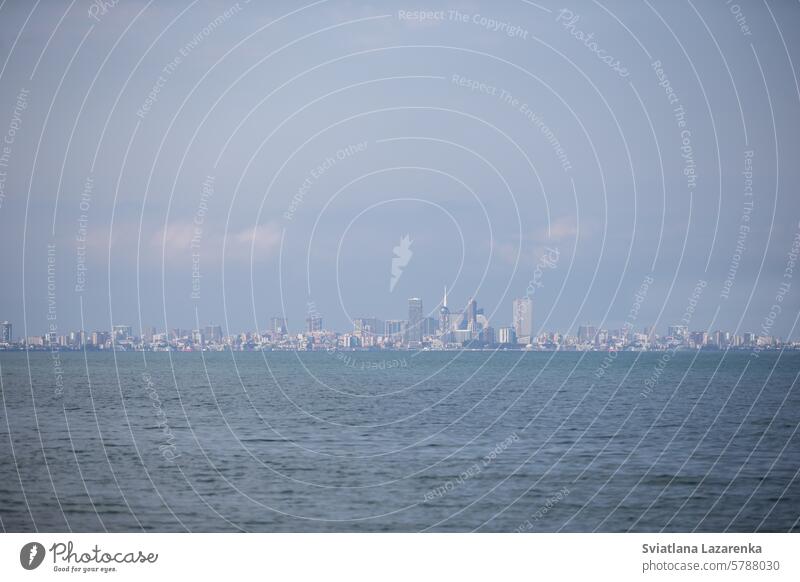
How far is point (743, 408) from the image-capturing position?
83438mm

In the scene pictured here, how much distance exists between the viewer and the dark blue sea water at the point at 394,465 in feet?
108

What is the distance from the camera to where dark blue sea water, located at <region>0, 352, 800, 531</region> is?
108 feet

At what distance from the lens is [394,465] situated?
44.6 m
